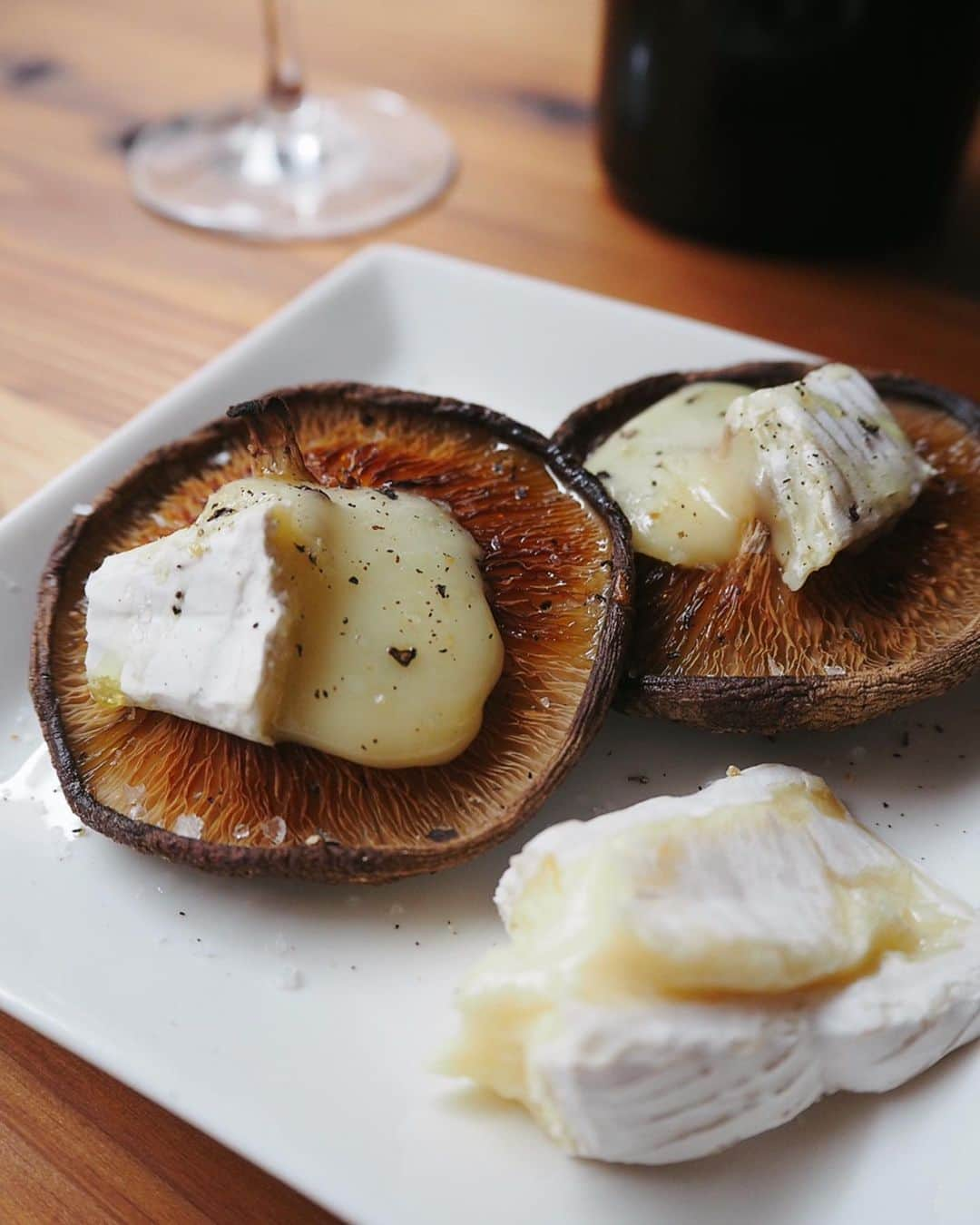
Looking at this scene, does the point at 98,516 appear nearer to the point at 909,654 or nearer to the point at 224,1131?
the point at 224,1131

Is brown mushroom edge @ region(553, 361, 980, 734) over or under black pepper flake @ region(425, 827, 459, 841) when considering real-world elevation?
over

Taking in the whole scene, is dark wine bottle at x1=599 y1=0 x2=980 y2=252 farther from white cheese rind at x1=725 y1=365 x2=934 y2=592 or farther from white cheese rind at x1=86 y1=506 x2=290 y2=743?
white cheese rind at x1=86 y1=506 x2=290 y2=743

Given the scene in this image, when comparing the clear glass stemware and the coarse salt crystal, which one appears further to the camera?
the clear glass stemware

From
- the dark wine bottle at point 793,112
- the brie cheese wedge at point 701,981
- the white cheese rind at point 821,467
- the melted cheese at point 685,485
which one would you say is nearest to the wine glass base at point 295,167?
the dark wine bottle at point 793,112

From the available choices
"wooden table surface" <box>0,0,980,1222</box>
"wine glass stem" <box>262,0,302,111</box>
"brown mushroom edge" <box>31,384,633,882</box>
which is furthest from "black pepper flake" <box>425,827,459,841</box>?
"wine glass stem" <box>262,0,302,111</box>

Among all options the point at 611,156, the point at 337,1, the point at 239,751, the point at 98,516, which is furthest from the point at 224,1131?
the point at 337,1

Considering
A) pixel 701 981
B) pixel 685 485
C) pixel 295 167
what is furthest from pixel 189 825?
pixel 295 167
